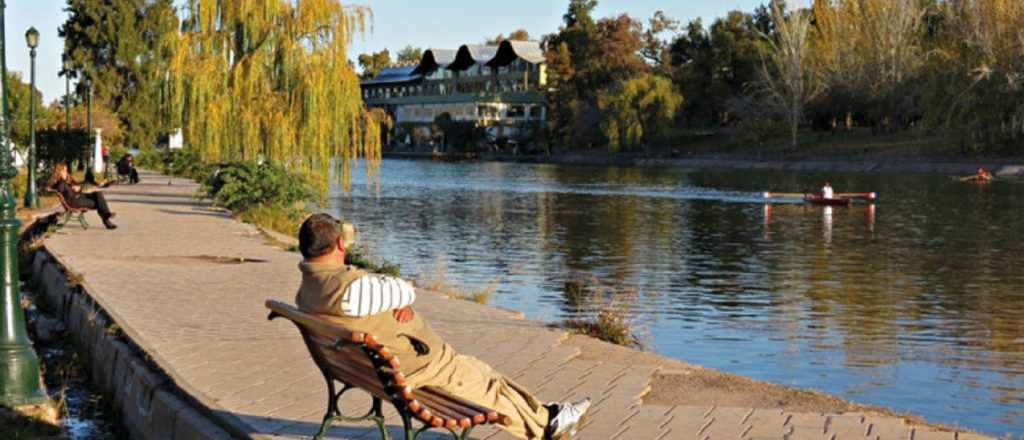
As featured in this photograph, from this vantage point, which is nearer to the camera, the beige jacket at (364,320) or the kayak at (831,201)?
the beige jacket at (364,320)

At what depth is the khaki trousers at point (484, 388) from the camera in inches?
248

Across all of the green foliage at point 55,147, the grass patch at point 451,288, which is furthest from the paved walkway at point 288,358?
the green foliage at point 55,147

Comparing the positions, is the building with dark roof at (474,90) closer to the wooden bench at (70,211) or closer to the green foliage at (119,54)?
the green foliage at (119,54)

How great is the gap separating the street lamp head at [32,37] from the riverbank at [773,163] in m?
53.7

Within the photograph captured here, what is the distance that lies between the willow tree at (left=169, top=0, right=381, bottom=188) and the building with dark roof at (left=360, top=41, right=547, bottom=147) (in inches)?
3789

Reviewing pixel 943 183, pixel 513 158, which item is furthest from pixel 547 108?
pixel 943 183

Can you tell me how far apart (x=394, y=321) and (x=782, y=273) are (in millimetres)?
18291

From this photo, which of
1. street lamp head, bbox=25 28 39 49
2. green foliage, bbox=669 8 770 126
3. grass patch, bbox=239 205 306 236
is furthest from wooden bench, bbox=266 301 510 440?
green foliage, bbox=669 8 770 126

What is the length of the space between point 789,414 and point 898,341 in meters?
8.04

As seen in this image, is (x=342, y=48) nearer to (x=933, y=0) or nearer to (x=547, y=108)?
(x=933, y=0)

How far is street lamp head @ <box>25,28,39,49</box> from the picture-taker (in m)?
27.3

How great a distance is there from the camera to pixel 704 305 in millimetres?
18750

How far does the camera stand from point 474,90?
490 feet

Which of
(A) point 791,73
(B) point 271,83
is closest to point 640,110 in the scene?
(A) point 791,73
